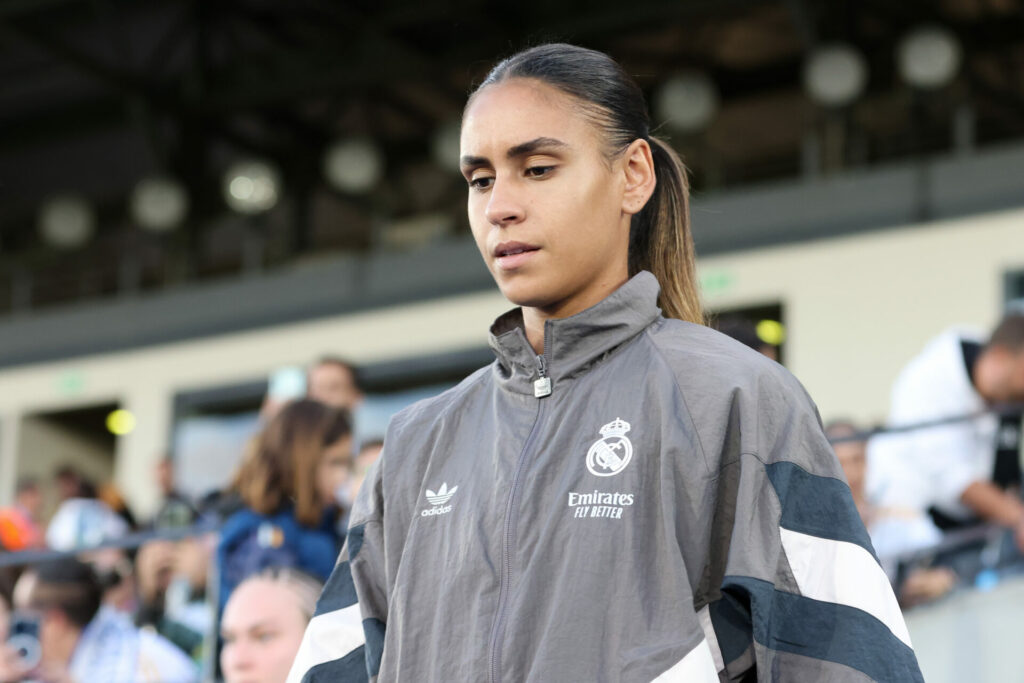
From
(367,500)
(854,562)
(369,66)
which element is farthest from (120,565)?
(369,66)

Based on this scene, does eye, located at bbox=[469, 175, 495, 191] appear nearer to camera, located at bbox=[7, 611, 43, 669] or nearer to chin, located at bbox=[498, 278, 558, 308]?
chin, located at bbox=[498, 278, 558, 308]

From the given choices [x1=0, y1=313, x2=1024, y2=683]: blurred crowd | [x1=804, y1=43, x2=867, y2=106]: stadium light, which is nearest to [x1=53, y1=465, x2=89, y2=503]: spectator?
[x1=0, y1=313, x2=1024, y2=683]: blurred crowd

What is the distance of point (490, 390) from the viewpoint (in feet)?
5.76

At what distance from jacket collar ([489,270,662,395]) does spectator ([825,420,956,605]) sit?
9.62 feet

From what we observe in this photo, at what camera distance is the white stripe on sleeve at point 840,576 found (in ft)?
4.74

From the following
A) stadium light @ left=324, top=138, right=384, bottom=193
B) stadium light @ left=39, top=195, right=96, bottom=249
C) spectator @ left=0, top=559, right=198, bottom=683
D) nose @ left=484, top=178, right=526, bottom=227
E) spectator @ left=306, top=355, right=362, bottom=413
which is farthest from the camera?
stadium light @ left=39, top=195, right=96, bottom=249

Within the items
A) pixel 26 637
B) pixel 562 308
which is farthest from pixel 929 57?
pixel 562 308

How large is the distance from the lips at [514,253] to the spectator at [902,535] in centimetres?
300

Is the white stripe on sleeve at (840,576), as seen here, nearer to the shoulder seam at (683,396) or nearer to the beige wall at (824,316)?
the shoulder seam at (683,396)

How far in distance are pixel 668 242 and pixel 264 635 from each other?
1858 mm

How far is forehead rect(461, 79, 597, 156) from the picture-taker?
5.40 ft

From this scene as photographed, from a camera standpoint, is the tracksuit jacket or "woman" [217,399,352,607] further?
"woman" [217,399,352,607]

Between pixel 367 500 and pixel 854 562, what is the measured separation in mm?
619

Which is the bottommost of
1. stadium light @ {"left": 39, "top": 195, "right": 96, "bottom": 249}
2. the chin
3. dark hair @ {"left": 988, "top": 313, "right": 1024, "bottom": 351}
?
dark hair @ {"left": 988, "top": 313, "right": 1024, "bottom": 351}
